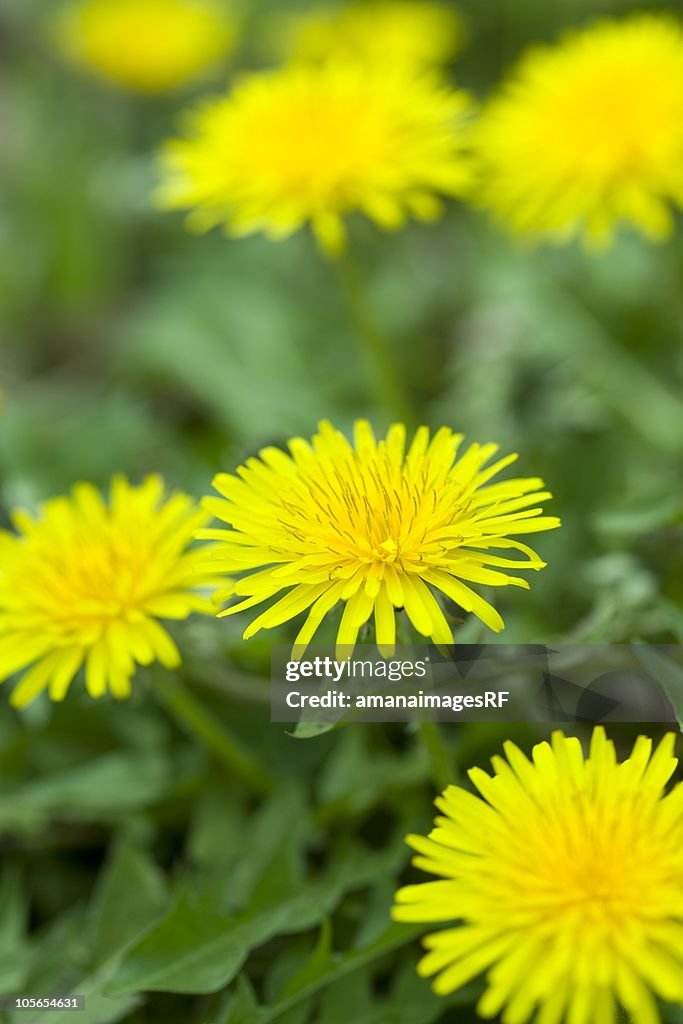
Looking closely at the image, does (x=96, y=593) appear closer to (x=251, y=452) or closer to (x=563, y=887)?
(x=251, y=452)

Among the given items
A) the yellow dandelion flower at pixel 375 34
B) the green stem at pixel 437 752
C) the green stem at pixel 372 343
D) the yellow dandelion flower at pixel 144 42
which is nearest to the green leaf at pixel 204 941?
the green stem at pixel 437 752

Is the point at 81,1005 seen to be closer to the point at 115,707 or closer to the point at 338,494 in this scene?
the point at 115,707

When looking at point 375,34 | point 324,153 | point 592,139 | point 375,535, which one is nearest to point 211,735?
point 375,535

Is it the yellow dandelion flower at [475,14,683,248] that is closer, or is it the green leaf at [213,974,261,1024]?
the green leaf at [213,974,261,1024]

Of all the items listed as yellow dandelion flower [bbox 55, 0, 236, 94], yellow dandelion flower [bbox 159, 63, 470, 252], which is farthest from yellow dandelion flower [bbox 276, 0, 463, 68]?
yellow dandelion flower [bbox 159, 63, 470, 252]

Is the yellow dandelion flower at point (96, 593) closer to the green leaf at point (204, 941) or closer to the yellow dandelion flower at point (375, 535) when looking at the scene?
the yellow dandelion flower at point (375, 535)

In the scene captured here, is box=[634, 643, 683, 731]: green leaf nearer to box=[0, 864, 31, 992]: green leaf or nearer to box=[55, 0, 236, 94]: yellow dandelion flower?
box=[0, 864, 31, 992]: green leaf
